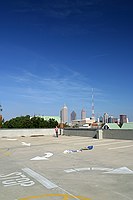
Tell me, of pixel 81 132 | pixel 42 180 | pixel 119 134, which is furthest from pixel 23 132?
pixel 42 180

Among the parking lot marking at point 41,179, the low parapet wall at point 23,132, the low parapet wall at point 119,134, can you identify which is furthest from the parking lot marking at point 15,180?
the low parapet wall at point 23,132

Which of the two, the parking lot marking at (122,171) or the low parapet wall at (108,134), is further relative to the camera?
the low parapet wall at (108,134)

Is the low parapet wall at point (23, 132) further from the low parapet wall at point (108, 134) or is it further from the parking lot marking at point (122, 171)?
the parking lot marking at point (122, 171)

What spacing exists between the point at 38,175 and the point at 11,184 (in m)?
1.29

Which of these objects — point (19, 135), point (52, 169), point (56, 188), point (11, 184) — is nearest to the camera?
point (56, 188)

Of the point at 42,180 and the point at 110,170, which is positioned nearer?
the point at 42,180

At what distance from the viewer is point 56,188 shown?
6.46 meters

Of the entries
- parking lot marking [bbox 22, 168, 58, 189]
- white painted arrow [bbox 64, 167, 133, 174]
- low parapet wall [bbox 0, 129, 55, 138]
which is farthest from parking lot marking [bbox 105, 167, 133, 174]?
low parapet wall [bbox 0, 129, 55, 138]

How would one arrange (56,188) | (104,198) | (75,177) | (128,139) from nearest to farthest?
1. (104,198)
2. (56,188)
3. (75,177)
4. (128,139)

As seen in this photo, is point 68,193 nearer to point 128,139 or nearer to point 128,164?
point 128,164

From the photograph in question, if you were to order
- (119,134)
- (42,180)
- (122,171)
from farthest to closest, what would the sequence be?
(119,134) < (122,171) < (42,180)

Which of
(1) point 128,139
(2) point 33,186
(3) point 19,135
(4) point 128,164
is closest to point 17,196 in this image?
(2) point 33,186

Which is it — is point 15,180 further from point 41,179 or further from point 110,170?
point 110,170

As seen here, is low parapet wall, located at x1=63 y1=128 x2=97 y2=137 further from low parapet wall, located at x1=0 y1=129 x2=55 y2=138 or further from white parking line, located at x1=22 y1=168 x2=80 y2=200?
white parking line, located at x1=22 y1=168 x2=80 y2=200
